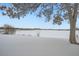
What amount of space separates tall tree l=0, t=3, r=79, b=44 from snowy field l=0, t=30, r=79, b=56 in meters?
0.11

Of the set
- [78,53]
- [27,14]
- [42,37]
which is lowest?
[78,53]

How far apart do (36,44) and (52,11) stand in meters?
0.41

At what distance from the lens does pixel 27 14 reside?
8.86 ft

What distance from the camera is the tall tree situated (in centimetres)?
267

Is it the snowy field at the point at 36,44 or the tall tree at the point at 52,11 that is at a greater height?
the tall tree at the point at 52,11

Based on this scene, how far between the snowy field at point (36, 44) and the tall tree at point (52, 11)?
11cm

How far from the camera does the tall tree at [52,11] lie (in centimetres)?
267

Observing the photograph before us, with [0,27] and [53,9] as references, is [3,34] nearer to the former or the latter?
[0,27]

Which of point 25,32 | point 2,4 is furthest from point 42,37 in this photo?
point 2,4

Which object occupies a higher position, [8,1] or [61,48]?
[8,1]

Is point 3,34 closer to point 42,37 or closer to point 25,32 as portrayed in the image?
point 25,32

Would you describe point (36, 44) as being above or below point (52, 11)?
below

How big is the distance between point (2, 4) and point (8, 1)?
74 mm

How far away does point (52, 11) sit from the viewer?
2691mm
